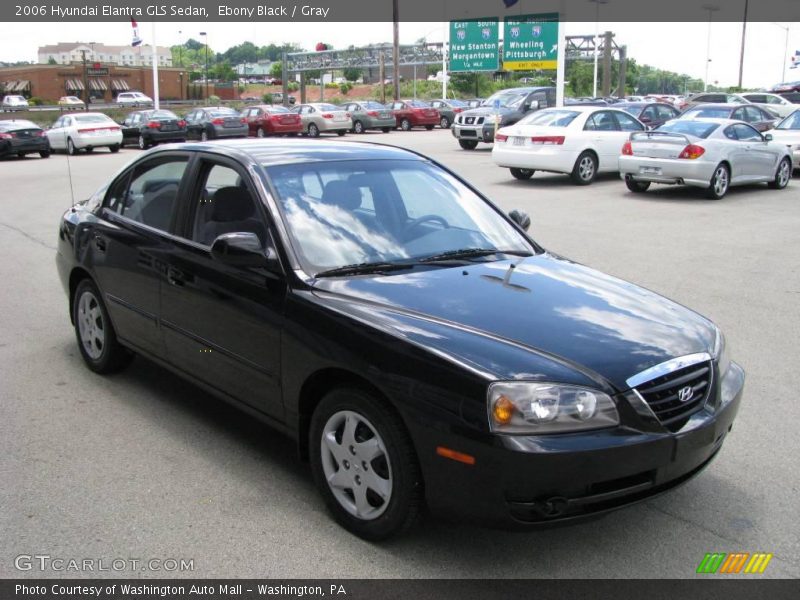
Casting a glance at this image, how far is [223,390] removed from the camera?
174 inches

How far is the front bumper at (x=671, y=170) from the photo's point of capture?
15219 millimetres

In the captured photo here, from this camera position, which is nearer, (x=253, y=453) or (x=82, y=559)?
(x=82, y=559)

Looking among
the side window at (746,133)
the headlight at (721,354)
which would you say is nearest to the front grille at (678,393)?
the headlight at (721,354)

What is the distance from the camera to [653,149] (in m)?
15.6

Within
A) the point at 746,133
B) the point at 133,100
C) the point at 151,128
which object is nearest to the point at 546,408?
the point at 746,133

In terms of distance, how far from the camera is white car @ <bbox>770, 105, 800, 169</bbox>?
62.2 ft

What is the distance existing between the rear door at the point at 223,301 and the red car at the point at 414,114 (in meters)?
39.9

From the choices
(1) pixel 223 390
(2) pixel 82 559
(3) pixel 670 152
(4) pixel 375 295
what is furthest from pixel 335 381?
(3) pixel 670 152

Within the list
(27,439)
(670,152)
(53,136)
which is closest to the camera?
(27,439)

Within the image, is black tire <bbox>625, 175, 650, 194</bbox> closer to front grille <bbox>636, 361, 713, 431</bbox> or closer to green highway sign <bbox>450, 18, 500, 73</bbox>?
front grille <bbox>636, 361, 713, 431</bbox>

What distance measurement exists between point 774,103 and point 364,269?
34746 millimetres

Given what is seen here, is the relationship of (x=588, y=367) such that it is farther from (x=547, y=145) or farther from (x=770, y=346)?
(x=547, y=145)

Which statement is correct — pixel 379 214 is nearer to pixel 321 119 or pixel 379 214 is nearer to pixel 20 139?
pixel 20 139

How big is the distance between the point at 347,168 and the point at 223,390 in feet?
4.54
